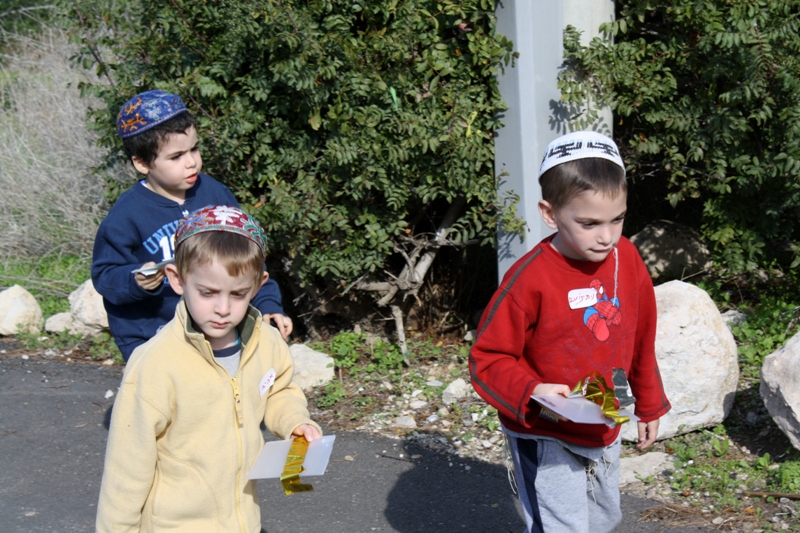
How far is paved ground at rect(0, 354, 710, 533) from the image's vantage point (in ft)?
12.7

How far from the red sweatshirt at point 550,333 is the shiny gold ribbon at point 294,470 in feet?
2.01

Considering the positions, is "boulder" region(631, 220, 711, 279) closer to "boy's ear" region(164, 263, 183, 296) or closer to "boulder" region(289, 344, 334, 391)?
"boulder" region(289, 344, 334, 391)

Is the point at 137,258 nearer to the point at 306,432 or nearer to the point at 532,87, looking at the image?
the point at 306,432

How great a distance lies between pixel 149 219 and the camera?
3729 mm

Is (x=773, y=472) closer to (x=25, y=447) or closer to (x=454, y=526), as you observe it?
(x=454, y=526)

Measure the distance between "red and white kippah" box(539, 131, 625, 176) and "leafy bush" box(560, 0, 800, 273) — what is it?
2064 millimetres

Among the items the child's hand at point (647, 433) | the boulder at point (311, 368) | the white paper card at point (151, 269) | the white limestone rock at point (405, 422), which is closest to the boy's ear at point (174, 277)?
the white paper card at point (151, 269)

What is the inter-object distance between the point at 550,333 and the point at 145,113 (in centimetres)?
208

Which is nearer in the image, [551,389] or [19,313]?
[551,389]

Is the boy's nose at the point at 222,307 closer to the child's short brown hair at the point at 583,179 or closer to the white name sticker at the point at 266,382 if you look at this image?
the white name sticker at the point at 266,382

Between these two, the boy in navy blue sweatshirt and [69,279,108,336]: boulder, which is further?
[69,279,108,336]: boulder

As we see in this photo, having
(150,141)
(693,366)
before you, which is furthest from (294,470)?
(693,366)

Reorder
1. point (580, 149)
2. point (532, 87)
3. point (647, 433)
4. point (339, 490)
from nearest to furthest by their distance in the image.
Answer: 1. point (580, 149)
2. point (647, 433)
3. point (339, 490)
4. point (532, 87)

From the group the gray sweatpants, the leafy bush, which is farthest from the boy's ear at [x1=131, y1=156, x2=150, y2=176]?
the leafy bush
